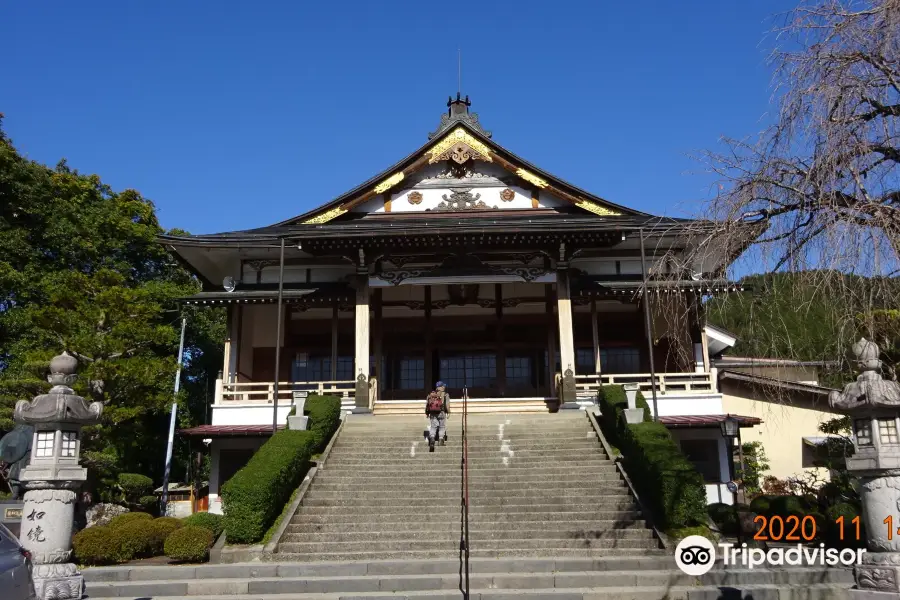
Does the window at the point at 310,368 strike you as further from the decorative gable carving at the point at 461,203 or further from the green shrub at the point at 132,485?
the decorative gable carving at the point at 461,203

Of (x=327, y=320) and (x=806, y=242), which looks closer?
(x=806, y=242)

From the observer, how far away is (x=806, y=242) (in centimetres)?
673

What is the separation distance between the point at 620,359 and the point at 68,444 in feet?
57.8

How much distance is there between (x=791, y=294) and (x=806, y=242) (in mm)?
513

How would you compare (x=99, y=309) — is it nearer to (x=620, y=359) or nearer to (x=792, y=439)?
(x=620, y=359)

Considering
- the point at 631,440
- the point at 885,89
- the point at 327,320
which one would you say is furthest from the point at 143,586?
the point at 327,320

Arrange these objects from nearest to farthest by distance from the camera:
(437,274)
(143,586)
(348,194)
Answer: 1. (143,586)
2. (437,274)
3. (348,194)

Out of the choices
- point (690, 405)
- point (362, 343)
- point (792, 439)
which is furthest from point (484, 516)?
point (792, 439)

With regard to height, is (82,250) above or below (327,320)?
above

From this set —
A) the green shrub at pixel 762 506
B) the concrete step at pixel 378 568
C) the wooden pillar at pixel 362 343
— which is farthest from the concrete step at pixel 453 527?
the wooden pillar at pixel 362 343

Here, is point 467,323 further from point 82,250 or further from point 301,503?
point 82,250

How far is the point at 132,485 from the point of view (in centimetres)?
2175

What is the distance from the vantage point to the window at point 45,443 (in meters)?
9.20

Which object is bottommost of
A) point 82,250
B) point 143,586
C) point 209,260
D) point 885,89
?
point 143,586
